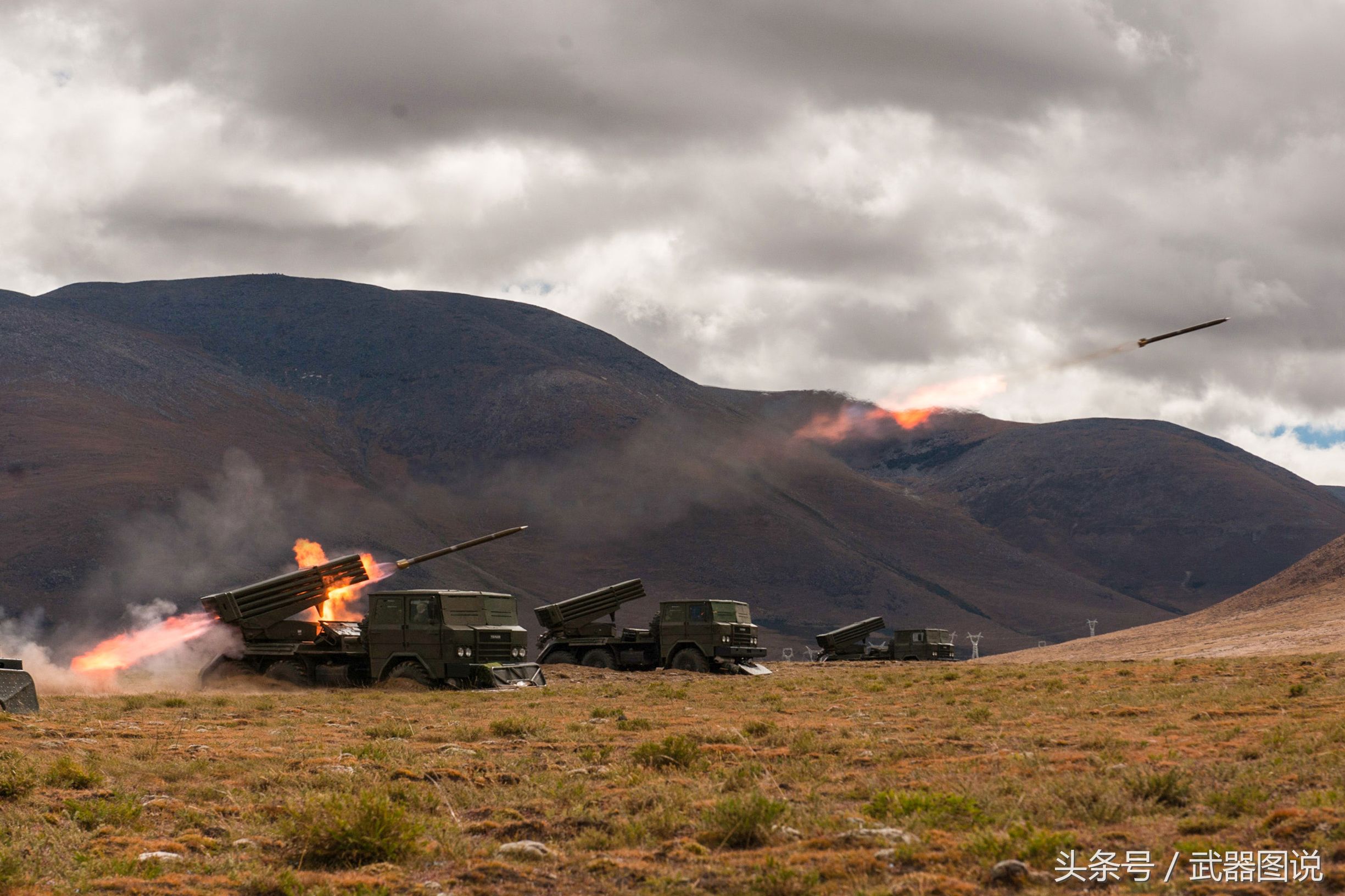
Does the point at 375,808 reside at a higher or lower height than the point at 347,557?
lower

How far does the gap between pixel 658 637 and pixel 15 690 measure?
23942 mm

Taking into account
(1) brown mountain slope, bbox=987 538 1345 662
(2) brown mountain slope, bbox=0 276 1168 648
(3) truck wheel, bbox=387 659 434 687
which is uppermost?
(2) brown mountain slope, bbox=0 276 1168 648

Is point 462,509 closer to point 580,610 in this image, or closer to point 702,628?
point 580,610

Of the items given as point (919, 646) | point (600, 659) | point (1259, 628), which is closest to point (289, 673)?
point (600, 659)

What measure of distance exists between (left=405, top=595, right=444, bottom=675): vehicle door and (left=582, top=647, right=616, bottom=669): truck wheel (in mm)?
13027

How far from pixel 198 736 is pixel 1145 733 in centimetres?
1325

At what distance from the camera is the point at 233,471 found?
552 feet

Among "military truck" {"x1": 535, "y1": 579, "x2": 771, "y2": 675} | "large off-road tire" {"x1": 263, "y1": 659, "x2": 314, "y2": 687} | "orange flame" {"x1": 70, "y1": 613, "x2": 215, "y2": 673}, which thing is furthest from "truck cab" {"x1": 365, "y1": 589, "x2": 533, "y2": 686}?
"military truck" {"x1": 535, "y1": 579, "x2": 771, "y2": 675}

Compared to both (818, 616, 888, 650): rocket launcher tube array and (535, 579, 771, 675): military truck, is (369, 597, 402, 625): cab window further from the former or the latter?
(818, 616, 888, 650): rocket launcher tube array

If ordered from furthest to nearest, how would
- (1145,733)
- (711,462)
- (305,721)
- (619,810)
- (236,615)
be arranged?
(711,462)
(236,615)
(305,721)
(1145,733)
(619,810)

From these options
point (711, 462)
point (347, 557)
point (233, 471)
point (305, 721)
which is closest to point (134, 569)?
point (233, 471)

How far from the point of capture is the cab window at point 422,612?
1199 inches

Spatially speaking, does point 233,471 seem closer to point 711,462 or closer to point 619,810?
point 711,462

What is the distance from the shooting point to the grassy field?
9086 mm
